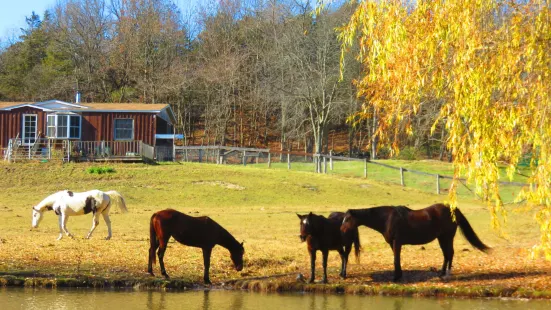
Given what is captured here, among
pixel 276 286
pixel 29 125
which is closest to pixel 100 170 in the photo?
pixel 29 125

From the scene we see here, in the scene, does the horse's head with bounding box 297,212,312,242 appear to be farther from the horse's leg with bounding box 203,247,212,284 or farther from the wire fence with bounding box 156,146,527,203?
the wire fence with bounding box 156,146,527,203

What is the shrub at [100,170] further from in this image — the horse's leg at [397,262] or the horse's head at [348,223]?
the horse's leg at [397,262]

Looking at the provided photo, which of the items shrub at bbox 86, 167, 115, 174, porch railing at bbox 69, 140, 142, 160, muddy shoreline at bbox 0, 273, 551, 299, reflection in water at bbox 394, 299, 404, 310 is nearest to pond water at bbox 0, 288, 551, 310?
reflection in water at bbox 394, 299, 404, 310

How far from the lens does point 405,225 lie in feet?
43.3

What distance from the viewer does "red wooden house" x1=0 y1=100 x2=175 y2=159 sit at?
41.3m

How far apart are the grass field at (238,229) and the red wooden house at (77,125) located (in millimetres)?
4532

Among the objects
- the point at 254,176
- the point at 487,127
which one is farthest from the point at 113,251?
the point at 254,176

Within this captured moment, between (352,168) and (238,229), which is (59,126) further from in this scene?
(238,229)

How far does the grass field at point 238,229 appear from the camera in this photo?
13555mm

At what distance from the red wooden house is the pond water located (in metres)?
29.1

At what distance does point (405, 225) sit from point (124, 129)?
Result: 106 ft

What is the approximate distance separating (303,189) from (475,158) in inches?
904

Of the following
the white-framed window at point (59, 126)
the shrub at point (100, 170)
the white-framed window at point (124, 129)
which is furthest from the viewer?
the white-framed window at point (124, 129)

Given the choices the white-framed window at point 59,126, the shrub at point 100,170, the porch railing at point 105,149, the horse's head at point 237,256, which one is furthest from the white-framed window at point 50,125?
the horse's head at point 237,256
